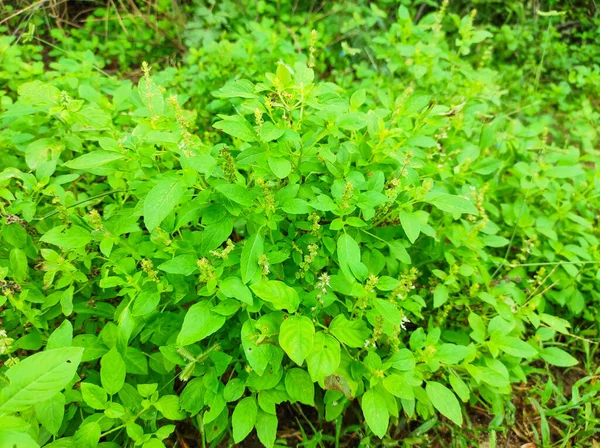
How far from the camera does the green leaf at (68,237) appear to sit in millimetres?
1574

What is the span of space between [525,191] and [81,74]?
2821 mm

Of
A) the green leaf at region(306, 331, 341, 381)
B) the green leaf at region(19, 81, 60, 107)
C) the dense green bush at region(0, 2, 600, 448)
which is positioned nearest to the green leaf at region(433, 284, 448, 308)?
the dense green bush at region(0, 2, 600, 448)

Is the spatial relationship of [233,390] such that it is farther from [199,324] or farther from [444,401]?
[444,401]

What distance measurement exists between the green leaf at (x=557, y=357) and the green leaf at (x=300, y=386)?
49.1 inches

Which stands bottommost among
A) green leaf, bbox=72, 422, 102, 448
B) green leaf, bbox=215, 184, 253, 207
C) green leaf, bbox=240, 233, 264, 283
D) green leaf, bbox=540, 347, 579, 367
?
green leaf, bbox=540, 347, 579, 367

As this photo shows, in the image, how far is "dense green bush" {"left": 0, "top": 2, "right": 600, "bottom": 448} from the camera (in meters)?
1.47

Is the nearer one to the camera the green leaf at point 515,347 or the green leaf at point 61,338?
the green leaf at point 61,338

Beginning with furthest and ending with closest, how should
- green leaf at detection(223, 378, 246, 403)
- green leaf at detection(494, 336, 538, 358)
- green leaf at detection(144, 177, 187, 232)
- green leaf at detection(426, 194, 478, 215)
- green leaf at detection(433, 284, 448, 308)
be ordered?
green leaf at detection(433, 284, 448, 308) < green leaf at detection(494, 336, 538, 358) < green leaf at detection(426, 194, 478, 215) < green leaf at detection(223, 378, 246, 403) < green leaf at detection(144, 177, 187, 232)

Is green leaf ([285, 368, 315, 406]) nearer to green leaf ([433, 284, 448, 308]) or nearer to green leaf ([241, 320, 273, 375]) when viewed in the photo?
green leaf ([241, 320, 273, 375])

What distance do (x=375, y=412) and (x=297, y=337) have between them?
47 cm

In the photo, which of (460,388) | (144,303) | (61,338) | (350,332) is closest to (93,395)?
(61,338)

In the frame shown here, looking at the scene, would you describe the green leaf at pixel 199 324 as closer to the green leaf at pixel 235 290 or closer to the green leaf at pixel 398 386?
the green leaf at pixel 235 290

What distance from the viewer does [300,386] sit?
1.62 metres

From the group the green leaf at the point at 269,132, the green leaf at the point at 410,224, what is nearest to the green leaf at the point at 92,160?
the green leaf at the point at 269,132
